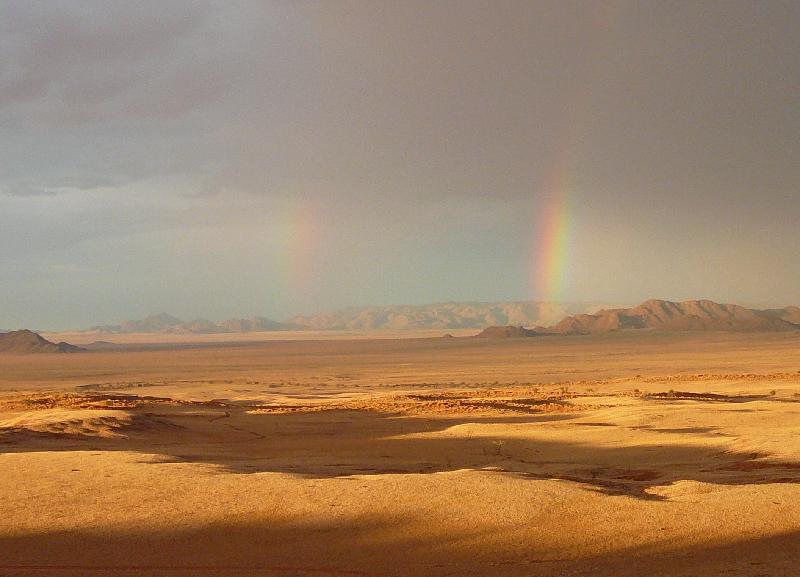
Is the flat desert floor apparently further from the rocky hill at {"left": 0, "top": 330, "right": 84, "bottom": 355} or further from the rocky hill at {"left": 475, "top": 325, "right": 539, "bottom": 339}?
the rocky hill at {"left": 475, "top": 325, "right": 539, "bottom": 339}

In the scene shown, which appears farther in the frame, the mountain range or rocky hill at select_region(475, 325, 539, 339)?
the mountain range

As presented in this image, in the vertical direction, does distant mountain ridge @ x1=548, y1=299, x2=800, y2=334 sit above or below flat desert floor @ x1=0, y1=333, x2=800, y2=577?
above

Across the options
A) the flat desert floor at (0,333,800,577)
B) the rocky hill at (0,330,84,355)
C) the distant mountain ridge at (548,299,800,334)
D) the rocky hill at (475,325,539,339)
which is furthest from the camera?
the distant mountain ridge at (548,299,800,334)

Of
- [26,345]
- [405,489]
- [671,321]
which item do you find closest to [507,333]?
[671,321]

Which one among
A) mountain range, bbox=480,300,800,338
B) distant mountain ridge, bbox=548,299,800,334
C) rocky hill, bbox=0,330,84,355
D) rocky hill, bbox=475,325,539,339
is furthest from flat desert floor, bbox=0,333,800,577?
distant mountain ridge, bbox=548,299,800,334

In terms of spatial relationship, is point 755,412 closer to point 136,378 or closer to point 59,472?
point 59,472

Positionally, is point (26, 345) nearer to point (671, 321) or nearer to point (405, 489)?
point (671, 321)

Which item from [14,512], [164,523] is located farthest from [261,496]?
[14,512]
